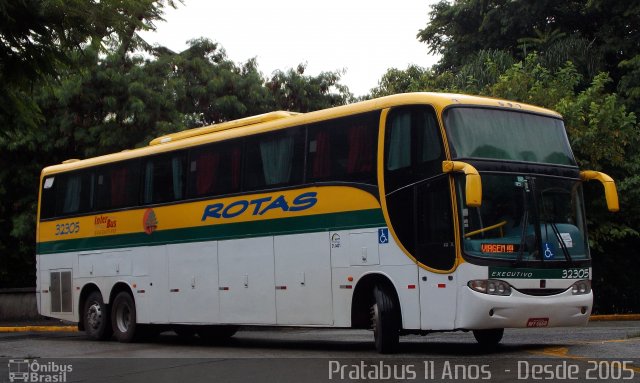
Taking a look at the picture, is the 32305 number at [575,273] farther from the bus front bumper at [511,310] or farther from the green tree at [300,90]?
the green tree at [300,90]

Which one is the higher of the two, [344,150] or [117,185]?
[117,185]

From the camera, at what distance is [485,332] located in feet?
49.8

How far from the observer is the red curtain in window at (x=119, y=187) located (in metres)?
20.3

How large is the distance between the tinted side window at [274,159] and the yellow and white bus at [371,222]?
0.02 meters

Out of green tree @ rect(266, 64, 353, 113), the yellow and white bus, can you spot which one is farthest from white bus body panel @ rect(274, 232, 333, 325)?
green tree @ rect(266, 64, 353, 113)

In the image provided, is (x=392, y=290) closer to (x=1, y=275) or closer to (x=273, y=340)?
(x=273, y=340)

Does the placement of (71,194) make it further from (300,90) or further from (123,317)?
(300,90)

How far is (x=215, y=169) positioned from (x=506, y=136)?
578 cm

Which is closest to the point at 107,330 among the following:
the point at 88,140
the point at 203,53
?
the point at 88,140

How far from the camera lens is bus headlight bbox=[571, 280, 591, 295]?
14147mm

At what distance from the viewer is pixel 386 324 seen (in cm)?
1412

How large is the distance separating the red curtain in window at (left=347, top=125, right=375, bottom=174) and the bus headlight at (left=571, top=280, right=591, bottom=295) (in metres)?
3.37

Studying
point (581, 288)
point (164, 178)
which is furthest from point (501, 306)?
point (164, 178)

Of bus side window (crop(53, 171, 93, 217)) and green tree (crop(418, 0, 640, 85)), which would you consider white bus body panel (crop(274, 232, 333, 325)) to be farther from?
green tree (crop(418, 0, 640, 85))
